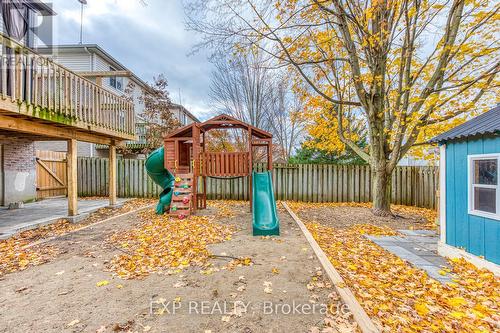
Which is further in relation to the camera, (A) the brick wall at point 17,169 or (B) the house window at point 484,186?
(A) the brick wall at point 17,169

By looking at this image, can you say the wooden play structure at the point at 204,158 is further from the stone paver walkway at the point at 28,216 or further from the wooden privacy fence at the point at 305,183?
the stone paver walkway at the point at 28,216

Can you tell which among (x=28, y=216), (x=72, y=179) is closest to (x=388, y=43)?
(x=72, y=179)

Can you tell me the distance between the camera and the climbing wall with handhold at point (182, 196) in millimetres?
7348

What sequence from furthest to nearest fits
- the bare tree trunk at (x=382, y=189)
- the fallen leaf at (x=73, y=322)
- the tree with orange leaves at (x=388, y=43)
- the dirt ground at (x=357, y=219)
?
the bare tree trunk at (x=382, y=189), the dirt ground at (x=357, y=219), the tree with orange leaves at (x=388, y=43), the fallen leaf at (x=73, y=322)

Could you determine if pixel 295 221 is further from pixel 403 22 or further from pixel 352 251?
pixel 403 22

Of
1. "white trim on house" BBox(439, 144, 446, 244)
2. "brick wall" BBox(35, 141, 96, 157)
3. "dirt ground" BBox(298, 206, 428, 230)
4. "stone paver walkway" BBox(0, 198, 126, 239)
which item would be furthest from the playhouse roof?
"brick wall" BBox(35, 141, 96, 157)

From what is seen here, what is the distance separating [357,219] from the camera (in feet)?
24.1

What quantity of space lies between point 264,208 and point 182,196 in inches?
103

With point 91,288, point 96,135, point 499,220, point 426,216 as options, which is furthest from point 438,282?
point 96,135

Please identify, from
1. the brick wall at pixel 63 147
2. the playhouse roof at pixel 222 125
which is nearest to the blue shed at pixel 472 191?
the playhouse roof at pixel 222 125

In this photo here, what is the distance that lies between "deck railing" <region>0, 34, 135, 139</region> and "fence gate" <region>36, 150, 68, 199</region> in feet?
14.2

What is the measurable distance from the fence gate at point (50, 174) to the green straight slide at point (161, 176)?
5.61 metres

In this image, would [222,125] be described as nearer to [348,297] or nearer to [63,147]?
[348,297]

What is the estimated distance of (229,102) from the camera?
14148mm
